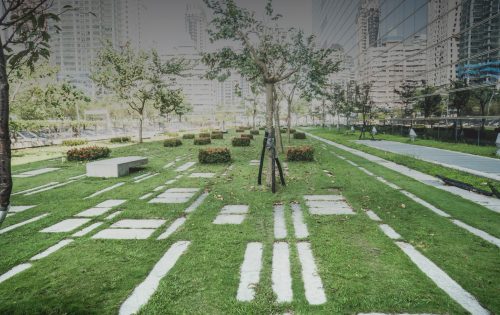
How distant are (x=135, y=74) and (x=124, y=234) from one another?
23974mm

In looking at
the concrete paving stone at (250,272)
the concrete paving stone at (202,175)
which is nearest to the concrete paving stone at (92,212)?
the concrete paving stone at (250,272)

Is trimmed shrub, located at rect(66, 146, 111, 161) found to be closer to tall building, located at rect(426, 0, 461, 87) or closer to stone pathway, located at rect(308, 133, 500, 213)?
stone pathway, located at rect(308, 133, 500, 213)

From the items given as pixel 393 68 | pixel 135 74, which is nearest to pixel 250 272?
pixel 135 74

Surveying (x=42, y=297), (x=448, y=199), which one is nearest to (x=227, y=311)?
(x=42, y=297)

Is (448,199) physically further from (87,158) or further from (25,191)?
(87,158)

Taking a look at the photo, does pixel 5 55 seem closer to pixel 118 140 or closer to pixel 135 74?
pixel 135 74

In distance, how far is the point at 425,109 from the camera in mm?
27266

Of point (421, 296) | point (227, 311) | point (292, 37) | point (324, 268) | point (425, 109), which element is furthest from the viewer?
point (425, 109)

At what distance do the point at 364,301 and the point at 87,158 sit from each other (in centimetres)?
1521

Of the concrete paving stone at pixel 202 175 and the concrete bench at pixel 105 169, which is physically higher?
the concrete bench at pixel 105 169

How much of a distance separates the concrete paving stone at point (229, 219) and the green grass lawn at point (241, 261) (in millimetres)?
142

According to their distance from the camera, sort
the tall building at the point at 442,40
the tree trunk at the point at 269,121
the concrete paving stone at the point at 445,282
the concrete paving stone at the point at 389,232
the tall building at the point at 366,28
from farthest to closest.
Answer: the tall building at the point at 366,28 < the tall building at the point at 442,40 < the tree trunk at the point at 269,121 < the concrete paving stone at the point at 389,232 < the concrete paving stone at the point at 445,282

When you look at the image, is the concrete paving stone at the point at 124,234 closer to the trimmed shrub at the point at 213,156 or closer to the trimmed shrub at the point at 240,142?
the trimmed shrub at the point at 213,156

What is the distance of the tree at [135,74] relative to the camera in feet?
86.3
